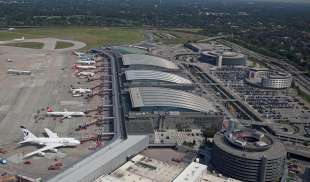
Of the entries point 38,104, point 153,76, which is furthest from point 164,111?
point 38,104

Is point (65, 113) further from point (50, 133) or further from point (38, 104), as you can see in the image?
point (50, 133)

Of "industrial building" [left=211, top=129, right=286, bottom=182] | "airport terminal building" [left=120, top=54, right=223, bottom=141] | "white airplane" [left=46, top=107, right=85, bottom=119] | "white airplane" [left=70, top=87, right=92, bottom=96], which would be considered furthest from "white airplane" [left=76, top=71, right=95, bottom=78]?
"industrial building" [left=211, top=129, right=286, bottom=182]

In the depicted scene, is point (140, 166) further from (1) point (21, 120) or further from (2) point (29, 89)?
(2) point (29, 89)

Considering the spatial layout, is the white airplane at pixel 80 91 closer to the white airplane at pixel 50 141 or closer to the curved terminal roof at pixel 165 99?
the curved terminal roof at pixel 165 99

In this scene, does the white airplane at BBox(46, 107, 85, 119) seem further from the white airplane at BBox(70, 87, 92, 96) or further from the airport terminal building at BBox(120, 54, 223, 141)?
the white airplane at BBox(70, 87, 92, 96)

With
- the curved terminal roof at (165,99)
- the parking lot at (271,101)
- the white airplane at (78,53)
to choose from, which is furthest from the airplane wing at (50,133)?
the white airplane at (78,53)

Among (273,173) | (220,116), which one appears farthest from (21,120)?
A: (273,173)

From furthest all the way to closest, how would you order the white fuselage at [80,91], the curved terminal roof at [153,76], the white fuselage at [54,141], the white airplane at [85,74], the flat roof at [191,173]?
1. the white airplane at [85,74]
2. the curved terminal roof at [153,76]
3. the white fuselage at [80,91]
4. the white fuselage at [54,141]
5. the flat roof at [191,173]
